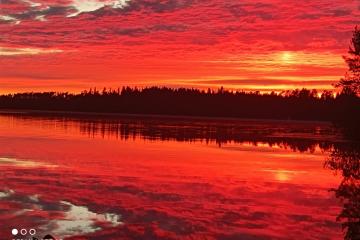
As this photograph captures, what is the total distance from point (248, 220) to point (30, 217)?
5.90 m

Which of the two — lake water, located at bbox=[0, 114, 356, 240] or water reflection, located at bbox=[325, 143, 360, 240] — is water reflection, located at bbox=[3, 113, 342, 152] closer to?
water reflection, located at bbox=[325, 143, 360, 240]

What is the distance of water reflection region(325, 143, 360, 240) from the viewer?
15070 mm

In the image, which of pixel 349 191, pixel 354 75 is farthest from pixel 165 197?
pixel 354 75

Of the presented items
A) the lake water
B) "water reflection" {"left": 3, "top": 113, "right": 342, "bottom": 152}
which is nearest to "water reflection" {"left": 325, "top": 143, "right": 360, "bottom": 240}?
the lake water

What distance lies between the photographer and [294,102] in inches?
7726

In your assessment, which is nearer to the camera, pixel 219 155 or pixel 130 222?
pixel 130 222

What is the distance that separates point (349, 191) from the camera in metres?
21.7

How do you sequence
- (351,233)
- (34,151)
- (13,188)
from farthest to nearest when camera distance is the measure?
(34,151) → (13,188) → (351,233)

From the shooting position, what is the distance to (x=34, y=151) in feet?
115

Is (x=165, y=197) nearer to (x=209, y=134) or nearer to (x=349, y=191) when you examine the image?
(x=349, y=191)

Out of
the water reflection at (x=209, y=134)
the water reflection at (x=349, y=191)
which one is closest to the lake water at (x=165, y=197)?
the water reflection at (x=349, y=191)

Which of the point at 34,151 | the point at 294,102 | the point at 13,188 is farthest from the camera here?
the point at 294,102

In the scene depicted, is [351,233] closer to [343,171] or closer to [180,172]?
[180,172]

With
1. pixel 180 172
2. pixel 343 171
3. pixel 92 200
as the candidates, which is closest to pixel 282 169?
pixel 343 171
